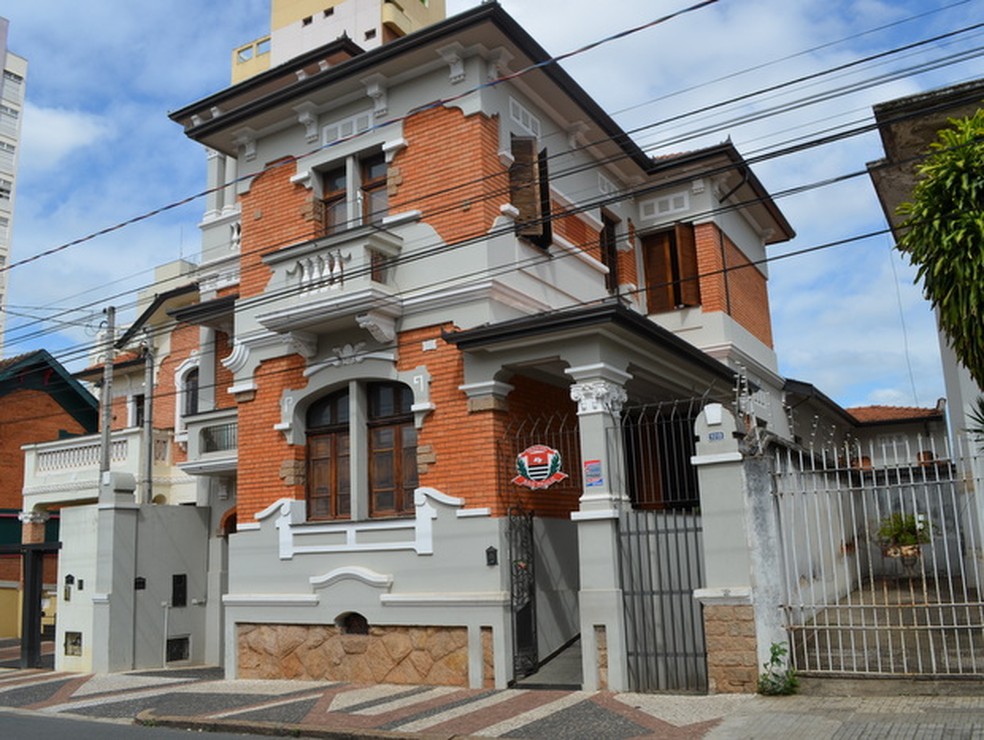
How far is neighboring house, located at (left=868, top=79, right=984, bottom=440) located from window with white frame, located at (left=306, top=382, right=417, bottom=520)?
7.58 m

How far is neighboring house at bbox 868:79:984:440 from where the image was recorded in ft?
40.3

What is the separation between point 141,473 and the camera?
71.2 ft

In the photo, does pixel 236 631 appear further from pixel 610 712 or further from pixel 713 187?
pixel 713 187

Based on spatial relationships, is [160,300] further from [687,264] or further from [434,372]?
[687,264]

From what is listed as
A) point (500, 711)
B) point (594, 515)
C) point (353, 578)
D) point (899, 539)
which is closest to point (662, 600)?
point (594, 515)

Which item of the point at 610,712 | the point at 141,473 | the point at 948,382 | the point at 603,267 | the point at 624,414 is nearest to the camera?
the point at 610,712

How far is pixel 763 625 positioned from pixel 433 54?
968cm

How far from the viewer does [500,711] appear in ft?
37.1

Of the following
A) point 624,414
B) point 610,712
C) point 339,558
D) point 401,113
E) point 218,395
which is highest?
point 401,113

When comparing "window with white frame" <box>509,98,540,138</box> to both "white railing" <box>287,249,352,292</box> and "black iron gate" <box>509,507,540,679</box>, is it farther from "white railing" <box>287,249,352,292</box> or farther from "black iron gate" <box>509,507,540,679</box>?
"black iron gate" <box>509,507,540,679</box>

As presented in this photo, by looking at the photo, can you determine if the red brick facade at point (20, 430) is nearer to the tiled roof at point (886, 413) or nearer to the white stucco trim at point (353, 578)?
the white stucco trim at point (353, 578)

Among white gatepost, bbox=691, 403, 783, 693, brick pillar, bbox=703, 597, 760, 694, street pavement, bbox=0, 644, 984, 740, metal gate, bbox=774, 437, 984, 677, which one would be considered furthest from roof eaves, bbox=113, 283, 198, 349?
brick pillar, bbox=703, 597, 760, 694

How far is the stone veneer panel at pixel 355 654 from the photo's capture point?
527 inches

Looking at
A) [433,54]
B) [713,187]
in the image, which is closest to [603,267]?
[713,187]
